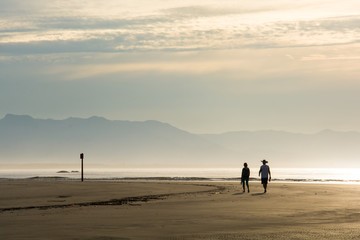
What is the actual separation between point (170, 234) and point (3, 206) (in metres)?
13.2

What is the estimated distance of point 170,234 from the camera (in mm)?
18531

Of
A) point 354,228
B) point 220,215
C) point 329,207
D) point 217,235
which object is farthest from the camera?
point 329,207

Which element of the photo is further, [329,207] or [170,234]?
[329,207]

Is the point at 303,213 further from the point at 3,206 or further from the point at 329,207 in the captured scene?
the point at 3,206

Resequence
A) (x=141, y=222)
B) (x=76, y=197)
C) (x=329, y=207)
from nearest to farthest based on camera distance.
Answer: (x=141, y=222), (x=329, y=207), (x=76, y=197)

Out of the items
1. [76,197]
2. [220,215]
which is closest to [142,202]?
[76,197]

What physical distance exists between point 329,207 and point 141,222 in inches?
384

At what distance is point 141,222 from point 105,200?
11.8 metres

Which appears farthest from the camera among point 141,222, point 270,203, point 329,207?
point 270,203

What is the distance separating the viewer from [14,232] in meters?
18.9

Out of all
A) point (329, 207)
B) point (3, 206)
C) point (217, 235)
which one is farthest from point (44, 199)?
point (217, 235)

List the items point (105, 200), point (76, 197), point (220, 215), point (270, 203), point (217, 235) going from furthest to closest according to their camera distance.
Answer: point (76, 197)
point (105, 200)
point (270, 203)
point (220, 215)
point (217, 235)

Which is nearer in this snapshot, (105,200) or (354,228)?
(354,228)

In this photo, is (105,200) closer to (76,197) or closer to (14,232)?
(76,197)
